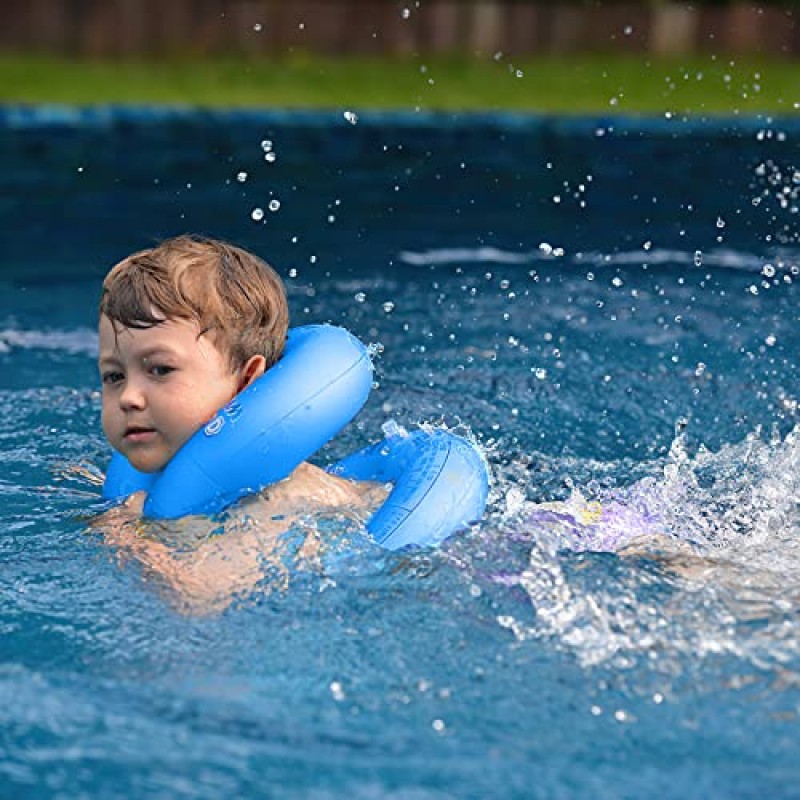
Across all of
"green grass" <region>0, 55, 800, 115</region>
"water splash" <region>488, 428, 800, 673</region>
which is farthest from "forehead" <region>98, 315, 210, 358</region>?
"green grass" <region>0, 55, 800, 115</region>

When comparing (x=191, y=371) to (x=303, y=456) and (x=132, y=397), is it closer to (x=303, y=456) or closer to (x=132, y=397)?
(x=132, y=397)

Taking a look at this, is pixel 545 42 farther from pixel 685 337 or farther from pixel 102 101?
pixel 685 337

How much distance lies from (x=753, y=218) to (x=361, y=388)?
438cm

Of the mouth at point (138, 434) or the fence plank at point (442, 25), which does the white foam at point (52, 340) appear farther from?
the fence plank at point (442, 25)

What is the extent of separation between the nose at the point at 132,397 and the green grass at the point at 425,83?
6.50 m

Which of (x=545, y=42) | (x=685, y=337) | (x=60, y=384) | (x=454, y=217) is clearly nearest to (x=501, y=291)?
(x=685, y=337)

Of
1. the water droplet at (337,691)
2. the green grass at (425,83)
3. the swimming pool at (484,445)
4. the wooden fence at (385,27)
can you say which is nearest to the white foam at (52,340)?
the swimming pool at (484,445)

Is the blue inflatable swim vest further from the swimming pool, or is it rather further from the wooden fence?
the wooden fence

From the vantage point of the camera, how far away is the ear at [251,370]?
3602 millimetres

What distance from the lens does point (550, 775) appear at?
268 cm

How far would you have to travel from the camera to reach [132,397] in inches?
134

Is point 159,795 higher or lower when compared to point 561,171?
higher

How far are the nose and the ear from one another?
26 cm

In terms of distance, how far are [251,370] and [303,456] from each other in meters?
0.25
